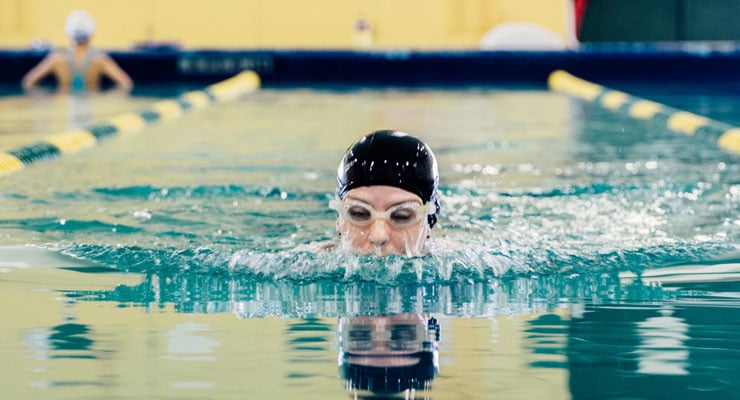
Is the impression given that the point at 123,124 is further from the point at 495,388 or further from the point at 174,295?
the point at 495,388

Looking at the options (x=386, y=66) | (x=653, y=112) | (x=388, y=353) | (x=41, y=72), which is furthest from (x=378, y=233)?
(x=386, y=66)

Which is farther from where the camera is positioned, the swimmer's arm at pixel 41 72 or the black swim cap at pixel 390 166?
the swimmer's arm at pixel 41 72

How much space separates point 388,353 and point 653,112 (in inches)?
271

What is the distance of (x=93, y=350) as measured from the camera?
2330 mm

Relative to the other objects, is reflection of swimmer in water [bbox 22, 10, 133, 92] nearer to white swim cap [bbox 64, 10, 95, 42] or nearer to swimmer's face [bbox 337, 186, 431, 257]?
white swim cap [bbox 64, 10, 95, 42]

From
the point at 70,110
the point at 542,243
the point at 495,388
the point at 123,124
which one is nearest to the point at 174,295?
the point at 495,388

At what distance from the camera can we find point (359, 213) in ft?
10.3

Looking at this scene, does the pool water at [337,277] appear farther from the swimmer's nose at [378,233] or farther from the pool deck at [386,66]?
the pool deck at [386,66]

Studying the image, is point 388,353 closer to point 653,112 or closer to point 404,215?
point 404,215

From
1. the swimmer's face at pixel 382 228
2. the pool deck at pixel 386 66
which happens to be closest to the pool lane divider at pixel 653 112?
the pool deck at pixel 386 66

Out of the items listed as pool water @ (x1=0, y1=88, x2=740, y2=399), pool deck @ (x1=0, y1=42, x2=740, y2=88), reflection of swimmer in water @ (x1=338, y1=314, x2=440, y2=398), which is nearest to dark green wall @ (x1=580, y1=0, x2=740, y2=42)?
pool deck @ (x1=0, y1=42, x2=740, y2=88)

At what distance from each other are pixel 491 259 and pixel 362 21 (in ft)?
45.1

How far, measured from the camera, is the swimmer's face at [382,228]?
3.10 m

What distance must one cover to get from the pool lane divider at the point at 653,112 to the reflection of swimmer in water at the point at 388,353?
442 centimetres
